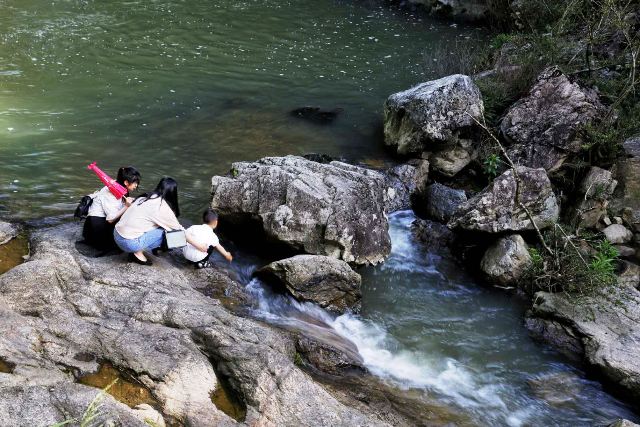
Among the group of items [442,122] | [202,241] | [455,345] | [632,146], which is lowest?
[455,345]

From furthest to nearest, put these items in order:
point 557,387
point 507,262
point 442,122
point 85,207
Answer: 1. point 442,122
2. point 507,262
3. point 85,207
4. point 557,387

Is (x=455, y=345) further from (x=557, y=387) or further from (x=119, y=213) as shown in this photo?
(x=119, y=213)

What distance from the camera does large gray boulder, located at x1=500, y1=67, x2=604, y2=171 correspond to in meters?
11.3

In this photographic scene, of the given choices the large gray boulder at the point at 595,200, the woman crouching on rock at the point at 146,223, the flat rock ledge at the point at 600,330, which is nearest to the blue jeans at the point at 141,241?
the woman crouching on rock at the point at 146,223

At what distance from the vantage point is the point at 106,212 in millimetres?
7555

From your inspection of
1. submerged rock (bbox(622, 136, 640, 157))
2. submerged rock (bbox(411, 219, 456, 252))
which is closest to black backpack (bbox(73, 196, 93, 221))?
submerged rock (bbox(411, 219, 456, 252))

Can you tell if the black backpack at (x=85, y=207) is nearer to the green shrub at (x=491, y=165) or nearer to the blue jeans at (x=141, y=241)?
the blue jeans at (x=141, y=241)

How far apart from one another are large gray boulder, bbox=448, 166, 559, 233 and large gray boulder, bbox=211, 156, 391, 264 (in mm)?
1469

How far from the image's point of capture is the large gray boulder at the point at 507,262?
9172 mm

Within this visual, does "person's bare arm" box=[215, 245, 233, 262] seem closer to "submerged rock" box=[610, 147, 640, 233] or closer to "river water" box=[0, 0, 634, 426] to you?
"river water" box=[0, 0, 634, 426]

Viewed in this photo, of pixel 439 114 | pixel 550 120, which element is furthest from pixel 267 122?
pixel 550 120

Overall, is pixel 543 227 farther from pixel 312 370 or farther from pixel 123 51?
pixel 123 51

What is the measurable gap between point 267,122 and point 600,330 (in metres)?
8.87

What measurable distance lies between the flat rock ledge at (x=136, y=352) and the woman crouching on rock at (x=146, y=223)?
1.18 ft
